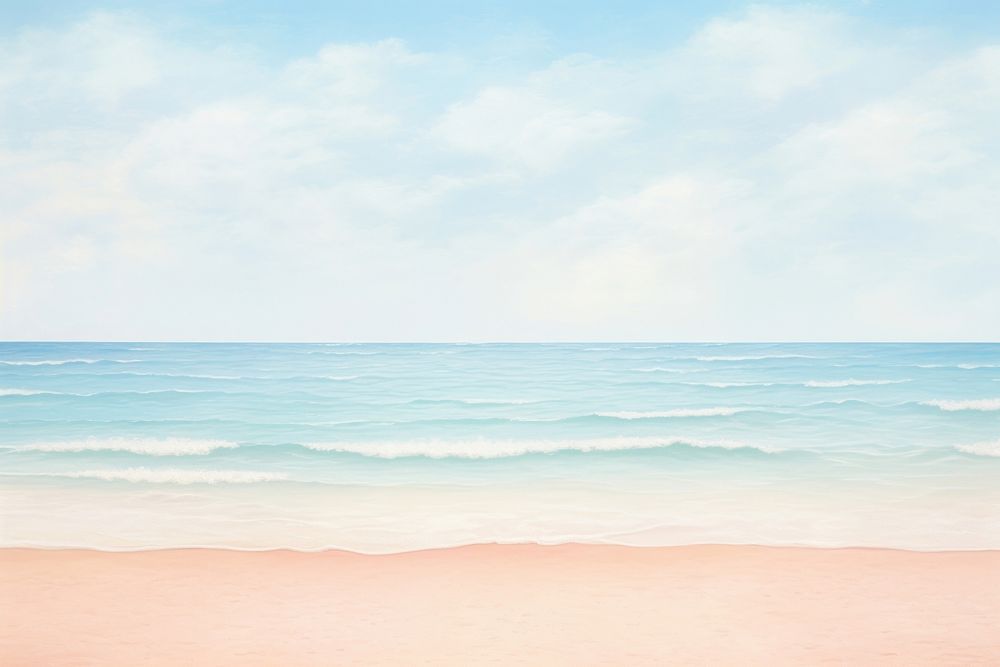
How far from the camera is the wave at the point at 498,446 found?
373cm

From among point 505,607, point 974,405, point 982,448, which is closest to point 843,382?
point 974,405

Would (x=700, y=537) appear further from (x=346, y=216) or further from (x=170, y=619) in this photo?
(x=346, y=216)

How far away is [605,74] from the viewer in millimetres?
3463

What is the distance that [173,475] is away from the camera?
3.59m

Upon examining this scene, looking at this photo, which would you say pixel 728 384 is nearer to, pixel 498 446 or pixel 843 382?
pixel 843 382

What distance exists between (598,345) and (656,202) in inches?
30.5

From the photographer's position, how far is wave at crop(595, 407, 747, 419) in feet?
13.4

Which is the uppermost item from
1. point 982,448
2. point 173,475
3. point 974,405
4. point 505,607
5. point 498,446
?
point 974,405

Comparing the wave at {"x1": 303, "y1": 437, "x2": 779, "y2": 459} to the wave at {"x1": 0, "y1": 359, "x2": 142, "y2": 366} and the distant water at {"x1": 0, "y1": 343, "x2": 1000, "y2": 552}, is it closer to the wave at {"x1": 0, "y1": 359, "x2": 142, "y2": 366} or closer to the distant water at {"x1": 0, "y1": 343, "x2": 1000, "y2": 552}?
the distant water at {"x1": 0, "y1": 343, "x2": 1000, "y2": 552}

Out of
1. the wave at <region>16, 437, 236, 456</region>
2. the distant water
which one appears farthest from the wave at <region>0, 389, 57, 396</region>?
the wave at <region>16, 437, 236, 456</region>

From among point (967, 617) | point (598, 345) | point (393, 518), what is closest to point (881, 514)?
point (967, 617)

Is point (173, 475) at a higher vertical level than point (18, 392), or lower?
lower

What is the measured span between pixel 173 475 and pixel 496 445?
1489 mm

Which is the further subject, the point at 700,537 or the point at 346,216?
the point at 346,216
